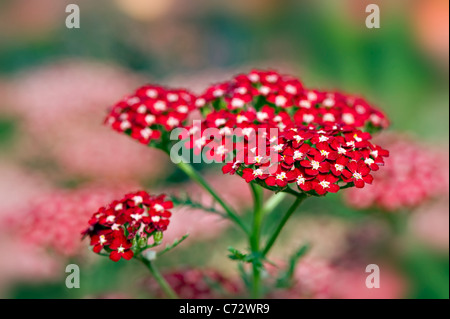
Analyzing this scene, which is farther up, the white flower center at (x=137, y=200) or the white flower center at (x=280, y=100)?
the white flower center at (x=280, y=100)

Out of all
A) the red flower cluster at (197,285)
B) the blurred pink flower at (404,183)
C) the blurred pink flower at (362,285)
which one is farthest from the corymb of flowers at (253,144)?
the blurred pink flower at (362,285)

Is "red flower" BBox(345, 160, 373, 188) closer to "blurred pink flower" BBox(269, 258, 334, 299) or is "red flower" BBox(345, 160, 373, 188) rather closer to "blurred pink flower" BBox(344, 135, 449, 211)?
"blurred pink flower" BBox(269, 258, 334, 299)

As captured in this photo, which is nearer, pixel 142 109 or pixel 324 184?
pixel 324 184

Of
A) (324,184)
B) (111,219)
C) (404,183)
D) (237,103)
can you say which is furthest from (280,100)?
(404,183)

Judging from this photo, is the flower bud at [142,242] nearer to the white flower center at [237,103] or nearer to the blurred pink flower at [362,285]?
the white flower center at [237,103]

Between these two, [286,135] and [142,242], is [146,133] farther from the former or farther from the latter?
[286,135]

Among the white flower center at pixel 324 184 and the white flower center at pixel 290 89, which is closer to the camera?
the white flower center at pixel 324 184
